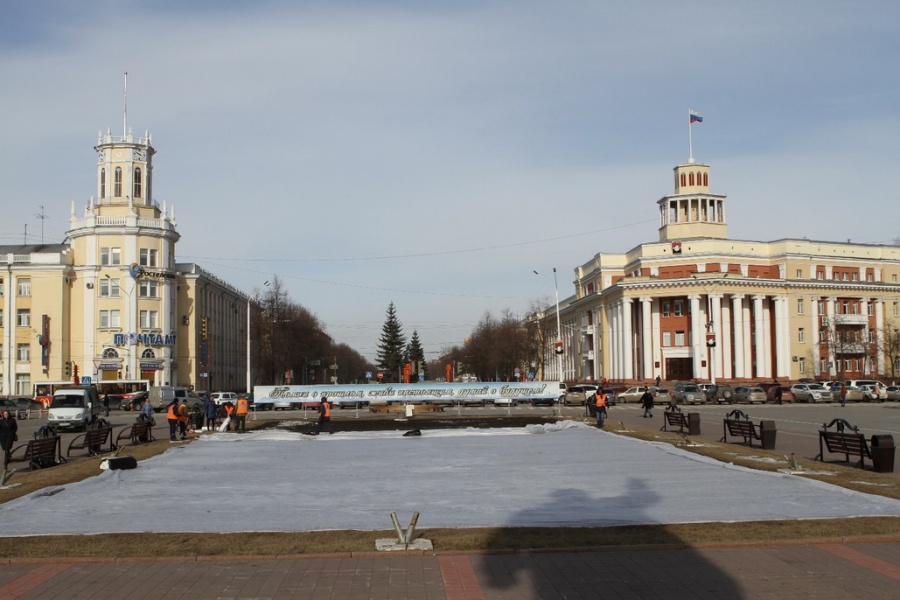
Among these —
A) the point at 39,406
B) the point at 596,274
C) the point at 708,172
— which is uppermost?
the point at 708,172

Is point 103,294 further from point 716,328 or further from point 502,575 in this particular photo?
point 502,575

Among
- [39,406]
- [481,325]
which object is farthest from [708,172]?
[39,406]

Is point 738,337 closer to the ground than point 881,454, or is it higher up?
higher up

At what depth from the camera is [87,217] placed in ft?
274

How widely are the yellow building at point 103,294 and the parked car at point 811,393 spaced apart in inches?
2126

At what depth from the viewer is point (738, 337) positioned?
91.2 m

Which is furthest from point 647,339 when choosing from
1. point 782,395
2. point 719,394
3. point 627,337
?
point 719,394

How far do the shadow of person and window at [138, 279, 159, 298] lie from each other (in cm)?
7678

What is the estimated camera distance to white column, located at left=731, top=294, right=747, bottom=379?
90688 millimetres

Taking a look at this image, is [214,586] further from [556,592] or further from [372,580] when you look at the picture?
[556,592]

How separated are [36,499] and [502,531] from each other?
342 inches

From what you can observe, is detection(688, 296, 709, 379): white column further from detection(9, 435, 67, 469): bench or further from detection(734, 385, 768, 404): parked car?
detection(9, 435, 67, 469): bench

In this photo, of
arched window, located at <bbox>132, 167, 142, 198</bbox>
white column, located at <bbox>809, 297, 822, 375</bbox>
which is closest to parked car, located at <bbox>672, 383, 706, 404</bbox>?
white column, located at <bbox>809, 297, 822, 375</bbox>

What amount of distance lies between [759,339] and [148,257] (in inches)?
2490
